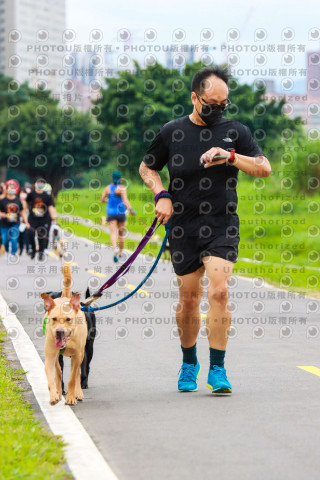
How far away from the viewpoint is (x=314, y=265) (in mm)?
22438

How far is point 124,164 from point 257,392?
6021 cm

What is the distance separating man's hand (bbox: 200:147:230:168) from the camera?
692 cm

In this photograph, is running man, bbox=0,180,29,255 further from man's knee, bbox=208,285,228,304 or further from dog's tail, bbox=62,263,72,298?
man's knee, bbox=208,285,228,304

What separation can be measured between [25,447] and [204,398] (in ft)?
6.63

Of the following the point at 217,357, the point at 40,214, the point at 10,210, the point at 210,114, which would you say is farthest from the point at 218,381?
the point at 10,210

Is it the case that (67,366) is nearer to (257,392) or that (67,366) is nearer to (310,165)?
(257,392)

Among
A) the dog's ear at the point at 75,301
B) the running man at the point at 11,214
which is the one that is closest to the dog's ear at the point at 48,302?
the dog's ear at the point at 75,301

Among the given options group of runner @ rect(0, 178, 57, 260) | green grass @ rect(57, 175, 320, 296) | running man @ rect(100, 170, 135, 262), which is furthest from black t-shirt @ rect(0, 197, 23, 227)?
green grass @ rect(57, 175, 320, 296)

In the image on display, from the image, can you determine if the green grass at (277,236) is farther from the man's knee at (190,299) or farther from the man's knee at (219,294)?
the man's knee at (219,294)

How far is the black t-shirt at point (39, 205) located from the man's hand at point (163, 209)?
1607 centimetres

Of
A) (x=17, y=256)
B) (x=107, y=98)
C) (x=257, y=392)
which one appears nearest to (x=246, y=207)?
(x=17, y=256)

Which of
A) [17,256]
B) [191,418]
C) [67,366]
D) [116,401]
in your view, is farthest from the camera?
[17,256]

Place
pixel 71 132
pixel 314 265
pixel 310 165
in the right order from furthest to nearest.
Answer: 1. pixel 71 132
2. pixel 310 165
3. pixel 314 265

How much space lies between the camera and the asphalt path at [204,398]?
17.7ft
